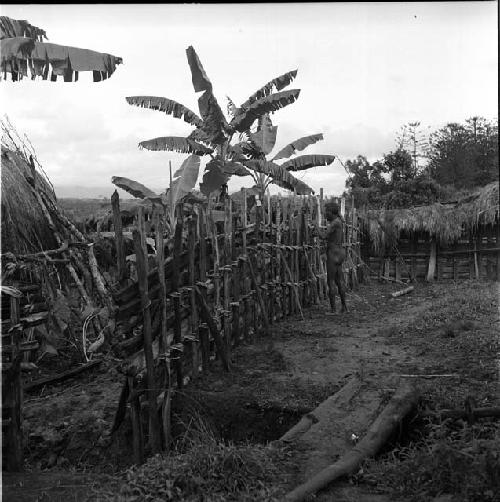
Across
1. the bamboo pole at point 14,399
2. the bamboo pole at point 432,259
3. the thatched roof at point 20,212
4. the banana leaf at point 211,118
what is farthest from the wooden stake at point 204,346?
the bamboo pole at point 432,259

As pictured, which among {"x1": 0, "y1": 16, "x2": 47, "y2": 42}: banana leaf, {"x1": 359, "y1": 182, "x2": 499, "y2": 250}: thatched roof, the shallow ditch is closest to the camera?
the shallow ditch

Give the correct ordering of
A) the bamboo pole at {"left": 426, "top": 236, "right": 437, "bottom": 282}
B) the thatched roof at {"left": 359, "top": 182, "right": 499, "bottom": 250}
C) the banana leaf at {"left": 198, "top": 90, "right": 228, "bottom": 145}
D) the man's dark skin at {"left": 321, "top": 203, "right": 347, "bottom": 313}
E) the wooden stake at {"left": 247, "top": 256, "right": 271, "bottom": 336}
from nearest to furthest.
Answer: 1. the wooden stake at {"left": 247, "top": 256, "right": 271, "bottom": 336}
2. the man's dark skin at {"left": 321, "top": 203, "right": 347, "bottom": 313}
3. the banana leaf at {"left": 198, "top": 90, "right": 228, "bottom": 145}
4. the thatched roof at {"left": 359, "top": 182, "right": 499, "bottom": 250}
5. the bamboo pole at {"left": 426, "top": 236, "right": 437, "bottom": 282}

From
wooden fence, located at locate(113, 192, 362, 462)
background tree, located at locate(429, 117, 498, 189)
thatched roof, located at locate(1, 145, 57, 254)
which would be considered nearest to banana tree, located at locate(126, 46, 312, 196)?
wooden fence, located at locate(113, 192, 362, 462)

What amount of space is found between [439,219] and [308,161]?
4945 millimetres

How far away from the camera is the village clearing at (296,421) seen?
2.97m

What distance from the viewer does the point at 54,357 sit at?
704 cm

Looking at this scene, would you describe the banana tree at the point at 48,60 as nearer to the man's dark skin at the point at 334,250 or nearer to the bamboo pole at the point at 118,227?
the bamboo pole at the point at 118,227

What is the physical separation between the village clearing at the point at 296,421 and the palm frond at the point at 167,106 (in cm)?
452

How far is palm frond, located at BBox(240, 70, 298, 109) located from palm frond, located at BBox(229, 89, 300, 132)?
1.53 ft

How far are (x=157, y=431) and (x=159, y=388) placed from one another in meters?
0.37

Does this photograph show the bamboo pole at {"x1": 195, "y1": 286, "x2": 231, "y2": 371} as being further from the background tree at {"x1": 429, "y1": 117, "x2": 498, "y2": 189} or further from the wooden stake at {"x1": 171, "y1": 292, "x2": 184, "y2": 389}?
the background tree at {"x1": 429, "y1": 117, "x2": 498, "y2": 189}

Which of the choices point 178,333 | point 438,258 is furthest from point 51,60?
point 438,258

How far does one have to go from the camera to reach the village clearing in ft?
9.76

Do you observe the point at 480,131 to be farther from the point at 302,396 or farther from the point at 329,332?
the point at 302,396
